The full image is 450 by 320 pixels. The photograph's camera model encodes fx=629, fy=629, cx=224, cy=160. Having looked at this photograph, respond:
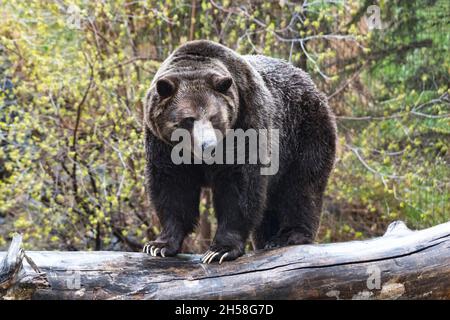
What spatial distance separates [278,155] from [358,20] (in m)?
5.05

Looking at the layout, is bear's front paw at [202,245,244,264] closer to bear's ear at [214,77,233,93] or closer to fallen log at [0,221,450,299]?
fallen log at [0,221,450,299]

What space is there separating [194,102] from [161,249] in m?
1.17

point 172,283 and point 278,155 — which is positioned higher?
point 278,155

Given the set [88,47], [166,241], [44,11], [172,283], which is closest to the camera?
[172,283]

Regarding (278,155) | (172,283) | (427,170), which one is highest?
(278,155)

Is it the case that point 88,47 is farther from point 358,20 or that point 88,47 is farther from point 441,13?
point 441,13

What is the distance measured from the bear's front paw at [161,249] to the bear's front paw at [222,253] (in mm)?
334

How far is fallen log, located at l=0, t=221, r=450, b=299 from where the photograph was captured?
4223mm

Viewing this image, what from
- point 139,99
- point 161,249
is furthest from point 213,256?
point 139,99

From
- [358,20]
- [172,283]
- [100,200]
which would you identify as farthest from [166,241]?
[358,20]

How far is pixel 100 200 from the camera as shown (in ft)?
30.4
